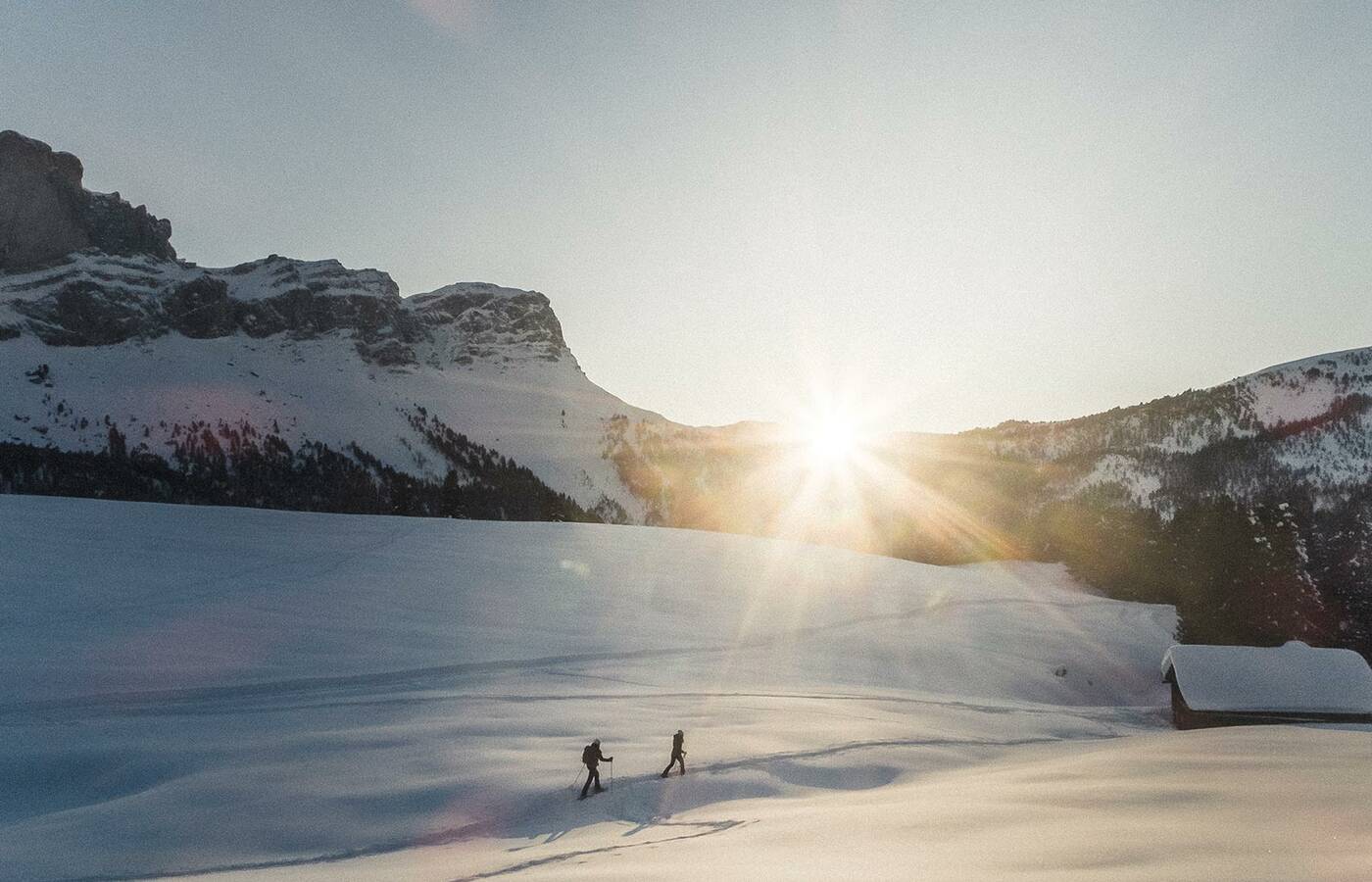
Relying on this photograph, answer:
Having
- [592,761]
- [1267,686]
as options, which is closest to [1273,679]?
[1267,686]

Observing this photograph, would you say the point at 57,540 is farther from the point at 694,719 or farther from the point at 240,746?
the point at 694,719

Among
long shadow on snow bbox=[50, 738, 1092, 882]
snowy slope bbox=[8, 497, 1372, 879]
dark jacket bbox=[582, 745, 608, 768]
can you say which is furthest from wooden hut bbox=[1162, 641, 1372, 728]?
dark jacket bbox=[582, 745, 608, 768]

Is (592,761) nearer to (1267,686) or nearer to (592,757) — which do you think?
(592,757)

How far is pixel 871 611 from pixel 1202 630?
2333 centimetres

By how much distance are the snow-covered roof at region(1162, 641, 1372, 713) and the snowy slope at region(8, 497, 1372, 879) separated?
11.2 ft

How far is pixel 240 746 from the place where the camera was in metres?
20.6

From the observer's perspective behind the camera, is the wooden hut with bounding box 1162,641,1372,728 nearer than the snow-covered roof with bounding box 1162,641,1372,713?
Yes

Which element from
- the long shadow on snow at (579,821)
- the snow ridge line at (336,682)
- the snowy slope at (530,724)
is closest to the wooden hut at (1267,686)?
the snowy slope at (530,724)

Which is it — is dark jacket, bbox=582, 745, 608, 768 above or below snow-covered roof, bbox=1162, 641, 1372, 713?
above

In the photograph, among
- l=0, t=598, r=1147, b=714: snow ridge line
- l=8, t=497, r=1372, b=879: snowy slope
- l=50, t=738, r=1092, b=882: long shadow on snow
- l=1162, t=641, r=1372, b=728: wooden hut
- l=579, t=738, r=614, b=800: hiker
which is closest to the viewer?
l=8, t=497, r=1372, b=879: snowy slope

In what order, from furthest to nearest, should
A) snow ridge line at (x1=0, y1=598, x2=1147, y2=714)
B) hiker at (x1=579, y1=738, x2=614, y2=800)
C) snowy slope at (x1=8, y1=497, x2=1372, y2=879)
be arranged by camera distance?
1. snow ridge line at (x1=0, y1=598, x2=1147, y2=714)
2. hiker at (x1=579, y1=738, x2=614, y2=800)
3. snowy slope at (x1=8, y1=497, x2=1372, y2=879)

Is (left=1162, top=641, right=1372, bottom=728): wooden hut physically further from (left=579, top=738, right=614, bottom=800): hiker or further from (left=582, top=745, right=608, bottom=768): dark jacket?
(left=582, top=745, right=608, bottom=768): dark jacket

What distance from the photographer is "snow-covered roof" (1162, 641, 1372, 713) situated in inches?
1496

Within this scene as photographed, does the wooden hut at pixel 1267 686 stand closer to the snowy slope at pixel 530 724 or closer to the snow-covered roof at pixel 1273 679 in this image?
the snow-covered roof at pixel 1273 679
